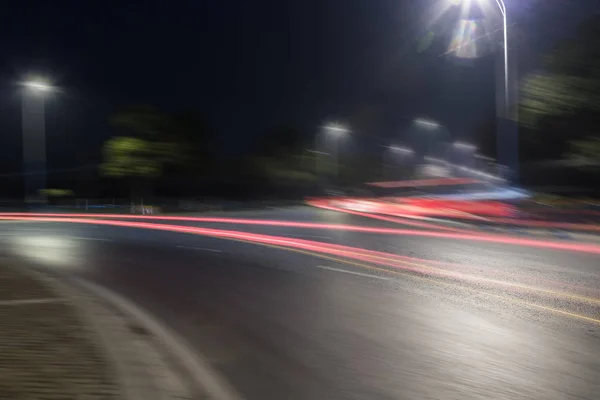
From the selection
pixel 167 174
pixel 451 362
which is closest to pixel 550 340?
pixel 451 362

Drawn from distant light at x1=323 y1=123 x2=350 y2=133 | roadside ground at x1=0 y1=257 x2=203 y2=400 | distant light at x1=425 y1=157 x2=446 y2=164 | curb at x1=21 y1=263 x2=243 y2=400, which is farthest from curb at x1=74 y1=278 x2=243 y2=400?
distant light at x1=425 y1=157 x2=446 y2=164

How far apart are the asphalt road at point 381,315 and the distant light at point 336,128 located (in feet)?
150

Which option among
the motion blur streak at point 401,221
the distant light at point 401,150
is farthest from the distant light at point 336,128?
the motion blur streak at point 401,221

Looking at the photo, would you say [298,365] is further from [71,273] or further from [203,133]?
[203,133]

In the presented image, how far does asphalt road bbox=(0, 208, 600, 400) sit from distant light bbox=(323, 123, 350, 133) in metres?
45.7

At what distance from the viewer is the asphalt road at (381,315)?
5750 mm

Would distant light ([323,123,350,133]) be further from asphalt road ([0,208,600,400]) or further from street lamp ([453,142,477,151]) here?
asphalt road ([0,208,600,400])

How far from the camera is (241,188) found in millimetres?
64750

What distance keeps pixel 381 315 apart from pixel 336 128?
54.4 meters

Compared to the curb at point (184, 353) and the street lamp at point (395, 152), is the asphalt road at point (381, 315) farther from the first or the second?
the street lamp at point (395, 152)

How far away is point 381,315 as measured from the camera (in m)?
8.67

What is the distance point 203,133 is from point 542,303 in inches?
1751

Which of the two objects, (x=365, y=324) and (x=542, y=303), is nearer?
(x=365, y=324)

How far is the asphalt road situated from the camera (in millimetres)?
5750
